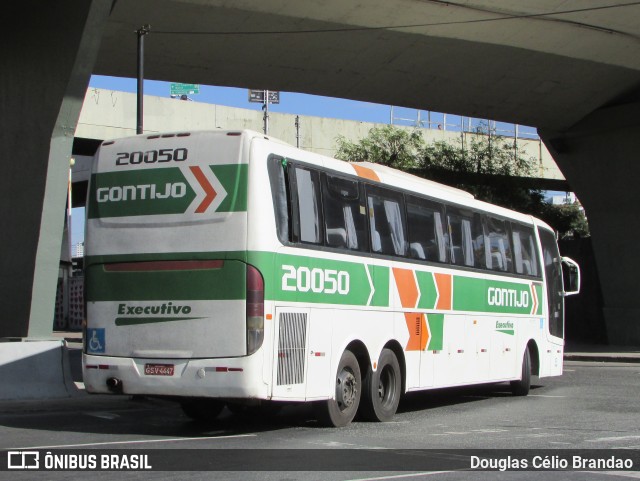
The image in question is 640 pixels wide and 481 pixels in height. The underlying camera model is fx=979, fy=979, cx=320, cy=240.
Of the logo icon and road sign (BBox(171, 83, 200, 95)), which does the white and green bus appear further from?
road sign (BBox(171, 83, 200, 95))

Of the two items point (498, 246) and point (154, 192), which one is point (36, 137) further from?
point (498, 246)

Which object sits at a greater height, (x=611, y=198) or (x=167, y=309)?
(x=611, y=198)

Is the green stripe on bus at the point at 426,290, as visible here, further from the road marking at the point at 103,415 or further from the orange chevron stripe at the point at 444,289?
the road marking at the point at 103,415

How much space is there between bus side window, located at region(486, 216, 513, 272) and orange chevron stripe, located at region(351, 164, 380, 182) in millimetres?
3832

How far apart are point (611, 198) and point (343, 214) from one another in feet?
73.7

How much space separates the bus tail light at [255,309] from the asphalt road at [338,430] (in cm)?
113

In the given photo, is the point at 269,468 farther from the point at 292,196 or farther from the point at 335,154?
the point at 335,154

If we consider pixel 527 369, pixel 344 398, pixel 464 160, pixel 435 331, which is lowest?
pixel 344 398

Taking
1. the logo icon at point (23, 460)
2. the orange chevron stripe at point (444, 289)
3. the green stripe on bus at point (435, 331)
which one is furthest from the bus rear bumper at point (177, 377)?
the orange chevron stripe at point (444, 289)

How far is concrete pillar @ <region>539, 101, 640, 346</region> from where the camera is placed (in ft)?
105

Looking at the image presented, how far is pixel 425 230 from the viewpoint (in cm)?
1454

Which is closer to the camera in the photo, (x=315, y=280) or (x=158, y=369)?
(x=158, y=369)

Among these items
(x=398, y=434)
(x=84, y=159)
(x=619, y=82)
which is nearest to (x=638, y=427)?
(x=398, y=434)

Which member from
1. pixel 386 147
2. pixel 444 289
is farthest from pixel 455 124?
pixel 444 289
